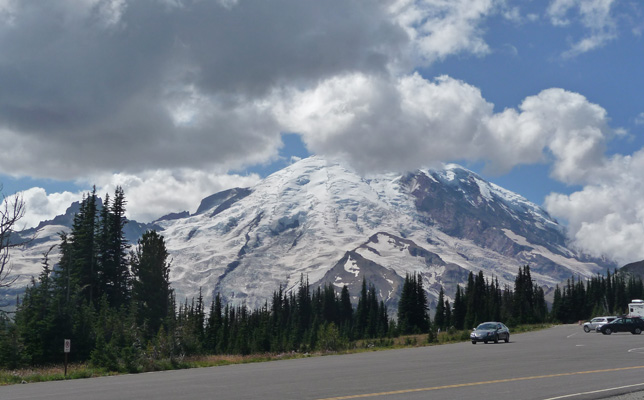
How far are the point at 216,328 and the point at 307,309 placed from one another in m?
97.6

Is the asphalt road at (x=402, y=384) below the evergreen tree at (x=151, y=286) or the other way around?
below

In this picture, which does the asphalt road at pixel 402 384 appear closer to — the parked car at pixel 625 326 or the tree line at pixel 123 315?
the tree line at pixel 123 315

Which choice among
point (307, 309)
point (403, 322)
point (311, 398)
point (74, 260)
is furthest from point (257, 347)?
point (307, 309)

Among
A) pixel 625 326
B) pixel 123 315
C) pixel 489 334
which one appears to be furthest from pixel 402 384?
pixel 625 326

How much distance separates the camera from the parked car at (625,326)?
205 feet

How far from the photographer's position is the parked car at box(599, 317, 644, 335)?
62.6 metres

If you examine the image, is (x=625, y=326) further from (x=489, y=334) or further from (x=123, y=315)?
(x=123, y=315)

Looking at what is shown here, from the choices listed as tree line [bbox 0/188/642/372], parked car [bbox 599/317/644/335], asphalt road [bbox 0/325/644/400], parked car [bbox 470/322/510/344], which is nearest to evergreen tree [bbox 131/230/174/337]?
tree line [bbox 0/188/642/372]

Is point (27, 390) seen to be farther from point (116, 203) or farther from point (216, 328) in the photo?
point (216, 328)

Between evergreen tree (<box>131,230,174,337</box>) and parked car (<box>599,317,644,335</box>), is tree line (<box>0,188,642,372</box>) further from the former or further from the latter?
parked car (<box>599,317,644,335</box>)

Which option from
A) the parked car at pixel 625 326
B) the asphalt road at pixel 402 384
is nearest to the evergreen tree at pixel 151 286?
the parked car at pixel 625 326

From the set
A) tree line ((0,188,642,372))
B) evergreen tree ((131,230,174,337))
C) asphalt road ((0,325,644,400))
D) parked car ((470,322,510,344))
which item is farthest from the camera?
evergreen tree ((131,230,174,337))

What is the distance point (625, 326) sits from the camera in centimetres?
6350

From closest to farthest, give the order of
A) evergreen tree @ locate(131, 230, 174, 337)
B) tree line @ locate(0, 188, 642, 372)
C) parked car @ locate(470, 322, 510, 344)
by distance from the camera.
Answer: tree line @ locate(0, 188, 642, 372) → parked car @ locate(470, 322, 510, 344) → evergreen tree @ locate(131, 230, 174, 337)
